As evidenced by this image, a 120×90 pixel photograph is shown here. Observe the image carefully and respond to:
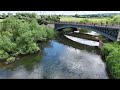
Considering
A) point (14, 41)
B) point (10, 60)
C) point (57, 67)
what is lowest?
point (57, 67)

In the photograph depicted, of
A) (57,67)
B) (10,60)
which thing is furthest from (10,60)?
(57,67)

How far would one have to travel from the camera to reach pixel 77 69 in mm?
22719

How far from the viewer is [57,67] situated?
23.3 metres

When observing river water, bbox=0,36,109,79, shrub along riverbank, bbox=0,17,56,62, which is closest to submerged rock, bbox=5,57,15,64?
shrub along riverbank, bbox=0,17,56,62

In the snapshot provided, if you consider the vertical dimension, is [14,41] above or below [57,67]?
above

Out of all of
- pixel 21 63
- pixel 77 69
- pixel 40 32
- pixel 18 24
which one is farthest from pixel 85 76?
pixel 40 32

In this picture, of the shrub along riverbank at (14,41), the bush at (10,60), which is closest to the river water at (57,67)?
the bush at (10,60)

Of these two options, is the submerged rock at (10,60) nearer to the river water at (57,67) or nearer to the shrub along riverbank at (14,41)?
the shrub along riverbank at (14,41)

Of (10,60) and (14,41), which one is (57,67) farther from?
(14,41)

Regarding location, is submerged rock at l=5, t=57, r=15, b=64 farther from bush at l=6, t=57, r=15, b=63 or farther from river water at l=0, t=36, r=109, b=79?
river water at l=0, t=36, r=109, b=79

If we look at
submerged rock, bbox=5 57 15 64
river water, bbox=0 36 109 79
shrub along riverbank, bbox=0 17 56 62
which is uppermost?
shrub along riverbank, bbox=0 17 56 62

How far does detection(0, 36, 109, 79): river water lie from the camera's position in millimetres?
20875
